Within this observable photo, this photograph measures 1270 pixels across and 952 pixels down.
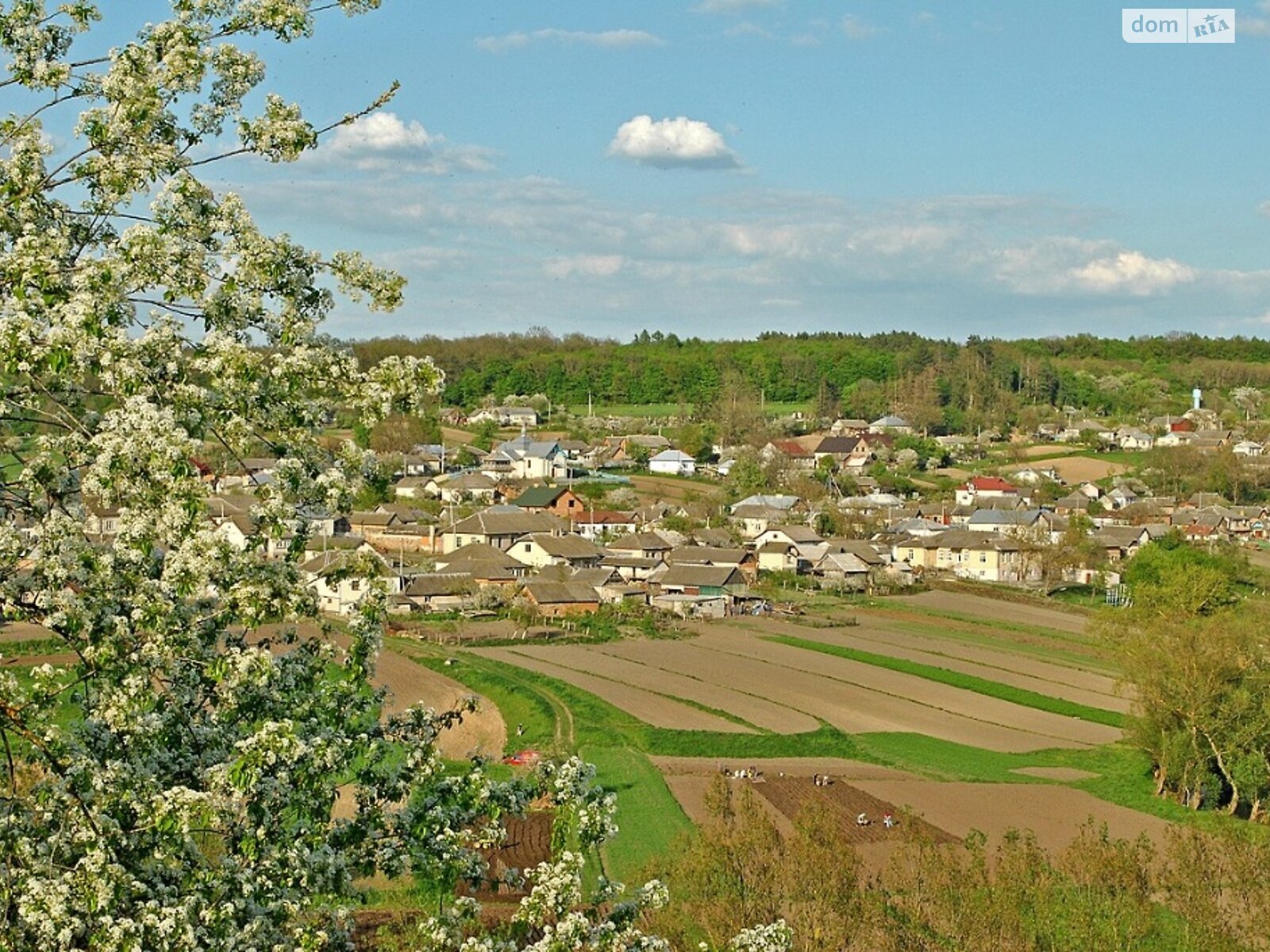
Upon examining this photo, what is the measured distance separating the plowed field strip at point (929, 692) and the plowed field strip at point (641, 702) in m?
7.19

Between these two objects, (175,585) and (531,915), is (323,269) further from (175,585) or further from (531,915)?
(531,915)

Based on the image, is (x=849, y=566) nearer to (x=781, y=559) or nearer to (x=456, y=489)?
(x=781, y=559)

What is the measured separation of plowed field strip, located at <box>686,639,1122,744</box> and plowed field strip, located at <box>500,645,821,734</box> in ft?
14.8

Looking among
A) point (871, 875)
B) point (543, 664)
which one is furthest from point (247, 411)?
point (543, 664)

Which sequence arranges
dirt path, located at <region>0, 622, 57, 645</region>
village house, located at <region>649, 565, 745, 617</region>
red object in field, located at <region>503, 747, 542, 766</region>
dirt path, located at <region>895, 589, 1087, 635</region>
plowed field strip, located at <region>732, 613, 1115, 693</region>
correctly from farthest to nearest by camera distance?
1. village house, located at <region>649, 565, 745, 617</region>
2. dirt path, located at <region>895, 589, 1087, 635</region>
3. plowed field strip, located at <region>732, 613, 1115, 693</region>
4. dirt path, located at <region>0, 622, 57, 645</region>
5. red object in field, located at <region>503, 747, 542, 766</region>

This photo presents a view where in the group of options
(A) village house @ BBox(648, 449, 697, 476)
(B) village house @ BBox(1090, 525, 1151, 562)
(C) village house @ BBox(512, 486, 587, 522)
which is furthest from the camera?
(A) village house @ BBox(648, 449, 697, 476)

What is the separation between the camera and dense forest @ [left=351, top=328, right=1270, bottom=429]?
14712 cm

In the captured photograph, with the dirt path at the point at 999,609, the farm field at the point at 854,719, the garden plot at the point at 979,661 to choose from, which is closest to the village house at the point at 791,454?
the dirt path at the point at 999,609

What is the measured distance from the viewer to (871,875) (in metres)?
24.4

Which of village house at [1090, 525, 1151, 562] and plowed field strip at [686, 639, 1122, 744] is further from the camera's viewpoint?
village house at [1090, 525, 1151, 562]

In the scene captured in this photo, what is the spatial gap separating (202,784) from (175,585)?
3.23ft

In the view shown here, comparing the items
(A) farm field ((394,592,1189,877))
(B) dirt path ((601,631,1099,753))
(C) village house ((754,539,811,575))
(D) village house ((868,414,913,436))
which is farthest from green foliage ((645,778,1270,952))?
(D) village house ((868,414,913,436))

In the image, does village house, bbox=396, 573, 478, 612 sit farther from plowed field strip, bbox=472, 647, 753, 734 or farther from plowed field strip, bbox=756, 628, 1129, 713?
plowed field strip, bbox=756, 628, 1129, 713

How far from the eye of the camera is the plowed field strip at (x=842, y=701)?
133 ft
